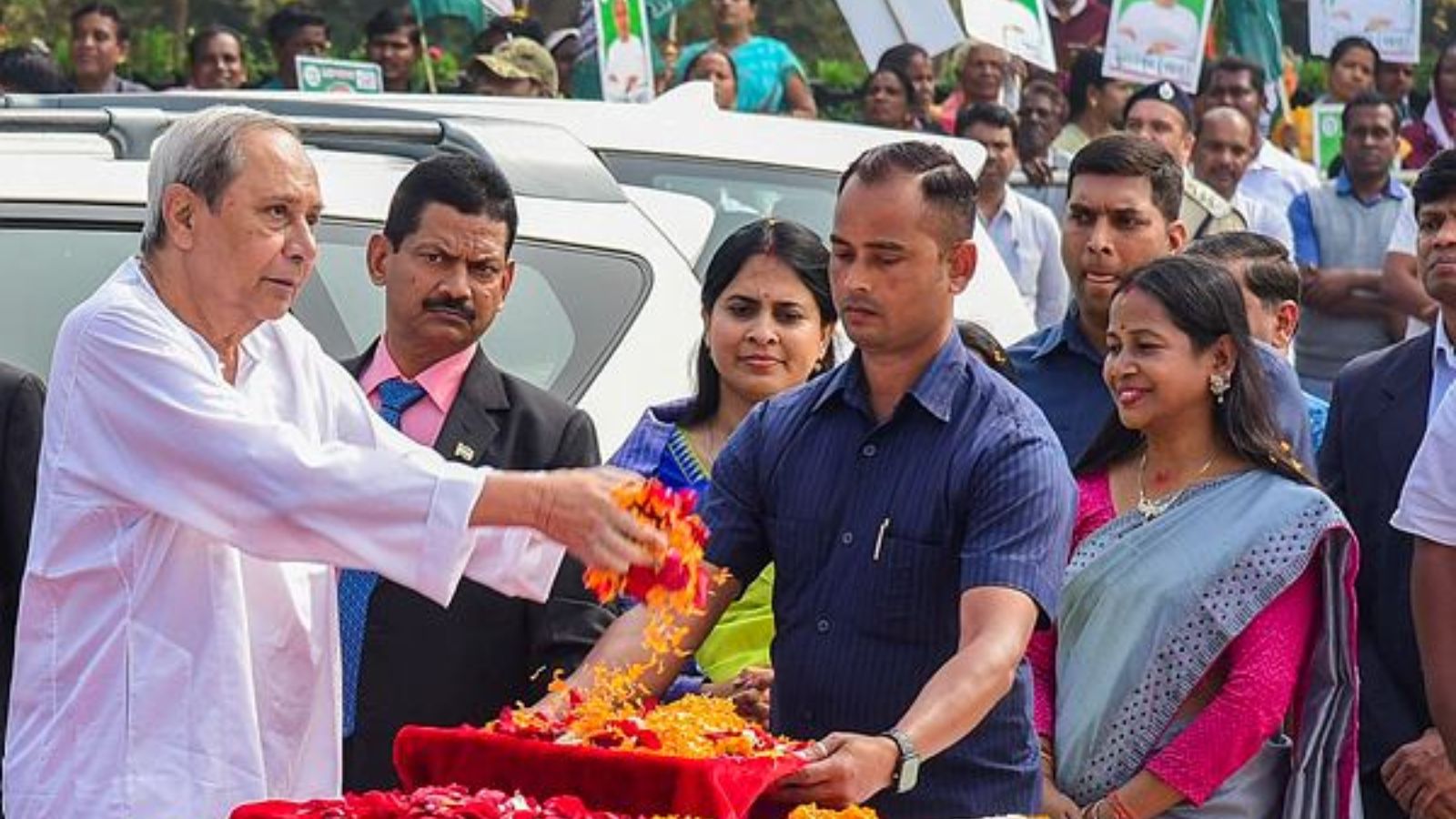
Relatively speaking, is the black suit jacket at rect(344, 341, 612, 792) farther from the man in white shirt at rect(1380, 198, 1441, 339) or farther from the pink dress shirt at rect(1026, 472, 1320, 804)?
the man in white shirt at rect(1380, 198, 1441, 339)

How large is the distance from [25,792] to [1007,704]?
64.3 inches

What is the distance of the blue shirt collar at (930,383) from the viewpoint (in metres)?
5.24

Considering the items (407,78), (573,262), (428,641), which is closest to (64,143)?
(573,262)

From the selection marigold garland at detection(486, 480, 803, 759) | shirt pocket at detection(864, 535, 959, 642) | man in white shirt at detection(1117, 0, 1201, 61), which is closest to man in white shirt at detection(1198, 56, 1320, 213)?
man in white shirt at detection(1117, 0, 1201, 61)

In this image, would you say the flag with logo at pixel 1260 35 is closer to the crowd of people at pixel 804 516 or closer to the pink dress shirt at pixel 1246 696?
the crowd of people at pixel 804 516

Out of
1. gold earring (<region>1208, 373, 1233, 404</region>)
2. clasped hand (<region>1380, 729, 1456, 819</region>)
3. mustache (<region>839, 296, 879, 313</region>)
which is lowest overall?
clasped hand (<region>1380, 729, 1456, 819</region>)

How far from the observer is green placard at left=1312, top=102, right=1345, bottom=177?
15.3 meters

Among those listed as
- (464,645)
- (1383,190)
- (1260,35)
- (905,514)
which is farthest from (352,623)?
(1260,35)

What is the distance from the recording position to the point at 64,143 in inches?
280

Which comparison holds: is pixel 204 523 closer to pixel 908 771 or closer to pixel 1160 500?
pixel 908 771

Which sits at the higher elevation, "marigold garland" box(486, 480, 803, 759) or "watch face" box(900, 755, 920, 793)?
"marigold garland" box(486, 480, 803, 759)

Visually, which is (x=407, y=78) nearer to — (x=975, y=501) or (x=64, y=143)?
(x=64, y=143)

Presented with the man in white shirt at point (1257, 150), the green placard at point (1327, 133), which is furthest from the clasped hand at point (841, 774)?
the green placard at point (1327, 133)

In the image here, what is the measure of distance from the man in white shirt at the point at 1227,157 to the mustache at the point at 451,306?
6.29 meters
